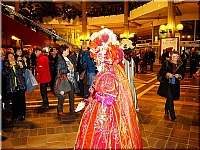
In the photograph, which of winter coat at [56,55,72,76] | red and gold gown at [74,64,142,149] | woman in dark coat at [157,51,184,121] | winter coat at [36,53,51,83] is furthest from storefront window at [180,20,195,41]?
red and gold gown at [74,64,142,149]

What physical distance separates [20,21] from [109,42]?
9104 millimetres

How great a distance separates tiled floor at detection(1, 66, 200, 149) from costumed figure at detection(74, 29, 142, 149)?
1049 millimetres

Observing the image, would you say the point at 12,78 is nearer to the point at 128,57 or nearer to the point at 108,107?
the point at 128,57

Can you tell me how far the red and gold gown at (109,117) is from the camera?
2135 millimetres

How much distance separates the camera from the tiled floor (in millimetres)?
3213

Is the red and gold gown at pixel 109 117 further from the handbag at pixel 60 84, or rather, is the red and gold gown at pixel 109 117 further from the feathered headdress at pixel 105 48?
the handbag at pixel 60 84

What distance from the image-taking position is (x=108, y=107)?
2.19 meters

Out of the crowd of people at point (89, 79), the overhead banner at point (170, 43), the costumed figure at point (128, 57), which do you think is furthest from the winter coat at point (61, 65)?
the overhead banner at point (170, 43)

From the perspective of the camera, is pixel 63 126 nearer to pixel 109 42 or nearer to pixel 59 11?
pixel 109 42

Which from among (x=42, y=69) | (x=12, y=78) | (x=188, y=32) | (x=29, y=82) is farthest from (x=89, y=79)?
(x=188, y=32)

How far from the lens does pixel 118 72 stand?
2340mm

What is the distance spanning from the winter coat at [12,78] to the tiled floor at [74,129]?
733mm

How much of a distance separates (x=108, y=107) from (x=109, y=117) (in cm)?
11

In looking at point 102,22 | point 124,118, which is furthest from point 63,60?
point 102,22
